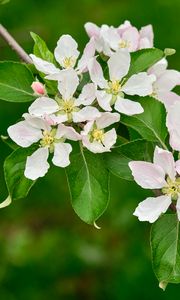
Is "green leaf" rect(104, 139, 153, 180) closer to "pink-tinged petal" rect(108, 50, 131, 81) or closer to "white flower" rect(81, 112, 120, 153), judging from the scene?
"white flower" rect(81, 112, 120, 153)

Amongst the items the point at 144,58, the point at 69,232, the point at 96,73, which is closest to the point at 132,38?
the point at 144,58

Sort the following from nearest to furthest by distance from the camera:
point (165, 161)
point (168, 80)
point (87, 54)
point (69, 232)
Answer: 1. point (165, 161)
2. point (87, 54)
3. point (168, 80)
4. point (69, 232)

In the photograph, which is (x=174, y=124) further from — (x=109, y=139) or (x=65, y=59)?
(x=65, y=59)

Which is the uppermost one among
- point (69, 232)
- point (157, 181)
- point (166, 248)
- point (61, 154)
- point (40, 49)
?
point (40, 49)

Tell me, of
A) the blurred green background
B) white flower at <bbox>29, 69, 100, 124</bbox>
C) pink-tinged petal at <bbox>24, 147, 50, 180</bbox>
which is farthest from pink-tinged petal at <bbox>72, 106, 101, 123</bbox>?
the blurred green background

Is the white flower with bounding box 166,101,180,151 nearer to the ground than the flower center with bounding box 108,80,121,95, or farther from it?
nearer to the ground

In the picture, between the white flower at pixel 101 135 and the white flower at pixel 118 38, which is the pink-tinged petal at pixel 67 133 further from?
the white flower at pixel 118 38
